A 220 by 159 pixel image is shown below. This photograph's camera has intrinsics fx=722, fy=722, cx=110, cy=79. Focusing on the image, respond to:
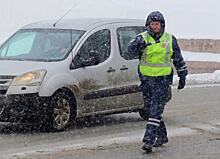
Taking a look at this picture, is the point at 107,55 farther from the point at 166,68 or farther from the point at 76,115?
the point at 166,68

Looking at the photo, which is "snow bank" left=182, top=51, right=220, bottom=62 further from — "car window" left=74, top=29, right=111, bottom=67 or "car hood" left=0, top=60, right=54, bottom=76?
"car hood" left=0, top=60, right=54, bottom=76

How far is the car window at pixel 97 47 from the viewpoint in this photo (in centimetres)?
1067

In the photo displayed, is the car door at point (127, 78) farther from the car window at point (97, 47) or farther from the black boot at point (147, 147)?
the black boot at point (147, 147)

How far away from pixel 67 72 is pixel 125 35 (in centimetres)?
171

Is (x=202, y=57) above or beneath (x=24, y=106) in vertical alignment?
beneath

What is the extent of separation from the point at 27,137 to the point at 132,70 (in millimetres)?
2376

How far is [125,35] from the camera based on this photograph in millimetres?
11680

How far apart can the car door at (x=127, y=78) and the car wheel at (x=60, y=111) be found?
1.00 meters

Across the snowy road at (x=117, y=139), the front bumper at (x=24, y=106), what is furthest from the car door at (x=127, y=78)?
the front bumper at (x=24, y=106)

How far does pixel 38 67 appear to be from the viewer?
10.1 metres

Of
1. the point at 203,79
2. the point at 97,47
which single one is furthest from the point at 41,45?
the point at 203,79

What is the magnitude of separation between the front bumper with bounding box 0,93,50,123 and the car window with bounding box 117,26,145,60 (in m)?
1.93

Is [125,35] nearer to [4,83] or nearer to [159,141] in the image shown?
[4,83]

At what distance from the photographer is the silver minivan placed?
995 centimetres
